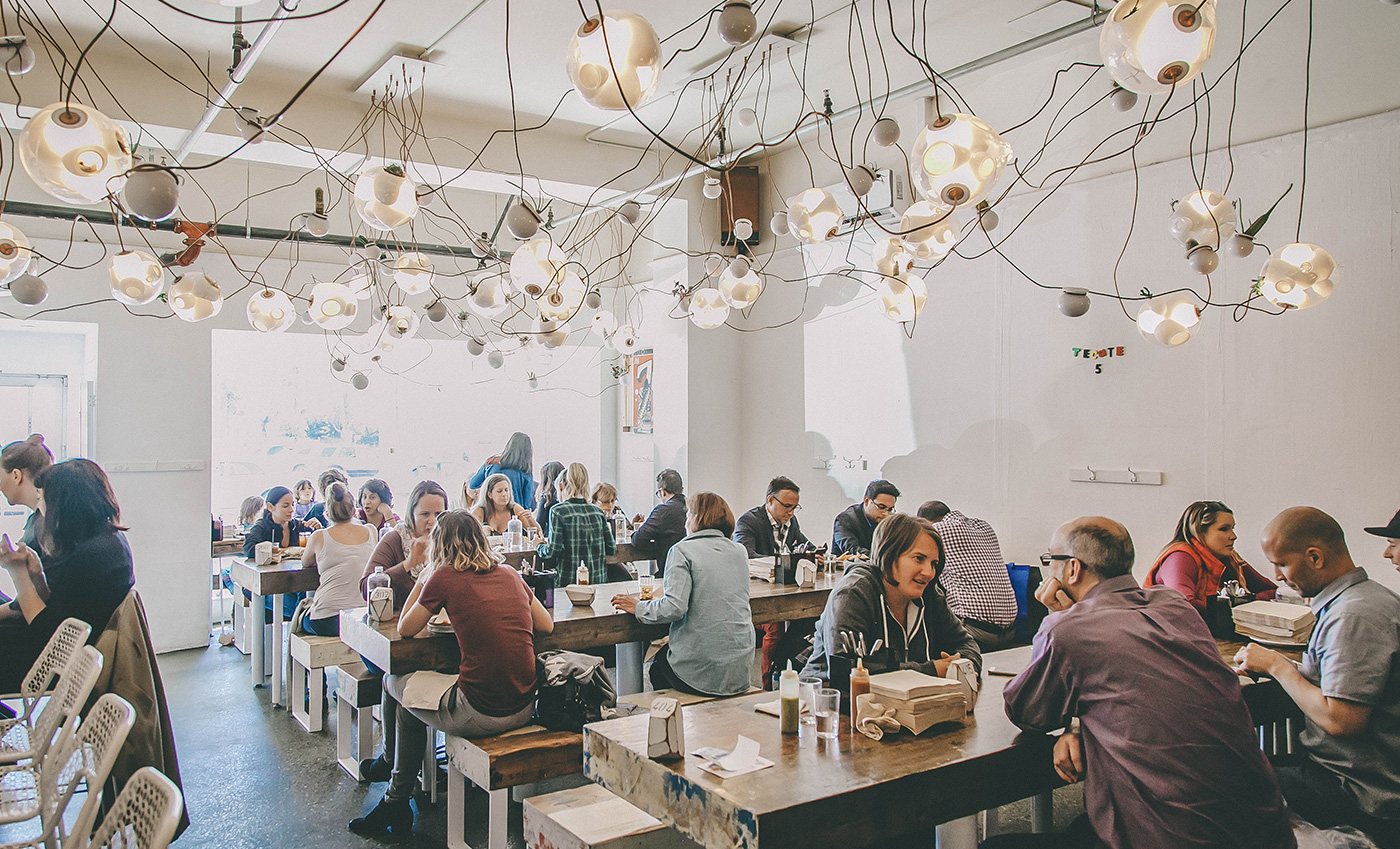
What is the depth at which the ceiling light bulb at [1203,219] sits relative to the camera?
3650 millimetres

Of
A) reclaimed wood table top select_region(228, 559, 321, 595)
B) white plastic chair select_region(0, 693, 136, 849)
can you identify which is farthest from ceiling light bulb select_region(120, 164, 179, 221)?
reclaimed wood table top select_region(228, 559, 321, 595)

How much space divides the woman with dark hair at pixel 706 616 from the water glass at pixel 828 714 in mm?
1600

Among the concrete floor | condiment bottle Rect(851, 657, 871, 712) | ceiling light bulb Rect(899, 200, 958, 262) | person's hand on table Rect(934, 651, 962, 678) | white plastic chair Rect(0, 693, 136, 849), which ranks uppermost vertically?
ceiling light bulb Rect(899, 200, 958, 262)

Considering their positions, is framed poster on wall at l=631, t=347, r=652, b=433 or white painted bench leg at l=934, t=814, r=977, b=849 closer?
white painted bench leg at l=934, t=814, r=977, b=849

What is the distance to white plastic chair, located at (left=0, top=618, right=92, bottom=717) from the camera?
3.35 meters

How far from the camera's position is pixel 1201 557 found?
14.5ft

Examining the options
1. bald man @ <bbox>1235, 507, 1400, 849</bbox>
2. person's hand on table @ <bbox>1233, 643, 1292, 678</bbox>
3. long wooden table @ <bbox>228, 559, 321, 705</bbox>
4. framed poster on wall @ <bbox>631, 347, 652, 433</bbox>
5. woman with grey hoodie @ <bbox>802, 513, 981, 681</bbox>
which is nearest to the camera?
bald man @ <bbox>1235, 507, 1400, 849</bbox>

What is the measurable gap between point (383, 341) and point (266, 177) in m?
2.39

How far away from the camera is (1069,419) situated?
588 cm

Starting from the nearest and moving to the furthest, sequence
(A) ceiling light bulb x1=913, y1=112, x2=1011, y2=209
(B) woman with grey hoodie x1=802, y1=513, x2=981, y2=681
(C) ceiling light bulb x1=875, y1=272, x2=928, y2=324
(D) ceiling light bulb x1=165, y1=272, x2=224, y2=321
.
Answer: (A) ceiling light bulb x1=913, y1=112, x2=1011, y2=209 → (B) woman with grey hoodie x1=802, y1=513, x2=981, y2=681 → (D) ceiling light bulb x1=165, y1=272, x2=224, y2=321 → (C) ceiling light bulb x1=875, y1=272, x2=928, y2=324

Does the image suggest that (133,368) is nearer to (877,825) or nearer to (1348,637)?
(877,825)

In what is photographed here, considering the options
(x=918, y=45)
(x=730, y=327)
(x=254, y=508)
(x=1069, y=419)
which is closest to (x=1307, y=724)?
(x=1069, y=419)

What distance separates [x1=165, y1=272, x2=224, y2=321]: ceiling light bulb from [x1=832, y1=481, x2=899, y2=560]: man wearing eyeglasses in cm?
406

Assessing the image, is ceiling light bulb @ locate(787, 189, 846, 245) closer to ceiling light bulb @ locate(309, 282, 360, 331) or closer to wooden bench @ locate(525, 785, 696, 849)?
wooden bench @ locate(525, 785, 696, 849)
